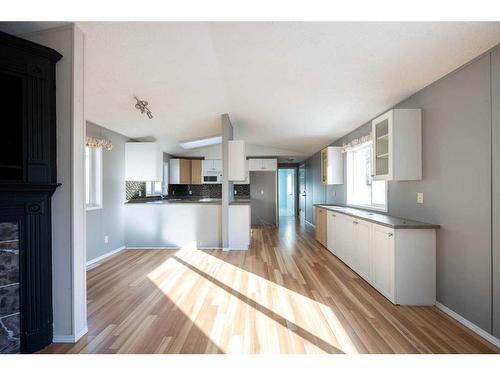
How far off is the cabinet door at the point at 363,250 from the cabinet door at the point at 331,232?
930mm

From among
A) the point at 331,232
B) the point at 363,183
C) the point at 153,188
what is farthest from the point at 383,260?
Answer: the point at 153,188

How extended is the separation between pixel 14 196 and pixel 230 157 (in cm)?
354

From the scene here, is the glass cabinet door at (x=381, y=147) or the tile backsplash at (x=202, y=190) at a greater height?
the glass cabinet door at (x=381, y=147)

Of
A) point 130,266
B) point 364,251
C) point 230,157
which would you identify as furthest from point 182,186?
point 364,251

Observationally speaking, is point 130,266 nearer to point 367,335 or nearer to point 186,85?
point 186,85

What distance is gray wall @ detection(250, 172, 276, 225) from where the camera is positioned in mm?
8141

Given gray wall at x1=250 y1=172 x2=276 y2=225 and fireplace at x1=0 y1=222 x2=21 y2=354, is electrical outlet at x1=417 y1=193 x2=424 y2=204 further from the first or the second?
gray wall at x1=250 y1=172 x2=276 y2=225

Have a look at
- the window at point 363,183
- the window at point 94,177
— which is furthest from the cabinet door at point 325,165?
the window at point 94,177

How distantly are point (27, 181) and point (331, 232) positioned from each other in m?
4.29

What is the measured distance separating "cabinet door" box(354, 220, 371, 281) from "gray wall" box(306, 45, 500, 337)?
642mm

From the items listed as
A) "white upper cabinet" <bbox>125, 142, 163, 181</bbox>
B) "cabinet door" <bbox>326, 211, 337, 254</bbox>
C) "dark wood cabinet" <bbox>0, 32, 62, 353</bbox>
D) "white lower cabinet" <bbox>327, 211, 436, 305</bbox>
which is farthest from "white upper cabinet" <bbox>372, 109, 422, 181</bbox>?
"white upper cabinet" <bbox>125, 142, 163, 181</bbox>

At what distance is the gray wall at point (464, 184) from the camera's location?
193 cm

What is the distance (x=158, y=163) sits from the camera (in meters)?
5.14

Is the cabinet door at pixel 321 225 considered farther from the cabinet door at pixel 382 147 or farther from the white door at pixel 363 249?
the cabinet door at pixel 382 147
